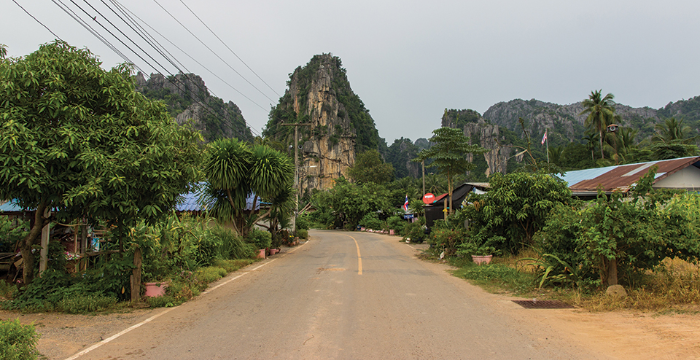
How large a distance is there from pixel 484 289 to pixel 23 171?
360 inches

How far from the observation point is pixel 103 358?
448cm

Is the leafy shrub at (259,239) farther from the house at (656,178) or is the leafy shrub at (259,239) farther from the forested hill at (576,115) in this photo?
the forested hill at (576,115)

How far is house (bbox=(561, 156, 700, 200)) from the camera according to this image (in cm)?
1511

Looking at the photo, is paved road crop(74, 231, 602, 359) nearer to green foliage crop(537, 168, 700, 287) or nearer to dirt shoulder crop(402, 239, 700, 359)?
dirt shoulder crop(402, 239, 700, 359)

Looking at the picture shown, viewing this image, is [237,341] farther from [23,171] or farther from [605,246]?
[605,246]

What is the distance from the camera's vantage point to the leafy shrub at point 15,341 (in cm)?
351

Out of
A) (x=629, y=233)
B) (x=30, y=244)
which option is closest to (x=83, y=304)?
(x=30, y=244)

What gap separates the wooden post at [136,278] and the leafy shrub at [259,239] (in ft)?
30.8

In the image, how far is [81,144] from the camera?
631 cm

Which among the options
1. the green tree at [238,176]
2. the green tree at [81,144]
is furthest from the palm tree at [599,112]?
the green tree at [81,144]

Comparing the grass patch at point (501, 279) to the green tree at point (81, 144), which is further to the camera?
the grass patch at point (501, 279)

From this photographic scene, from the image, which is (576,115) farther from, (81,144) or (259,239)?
(81,144)

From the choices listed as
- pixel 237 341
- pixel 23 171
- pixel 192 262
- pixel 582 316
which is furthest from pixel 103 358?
pixel 582 316

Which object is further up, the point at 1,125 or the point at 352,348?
the point at 1,125
